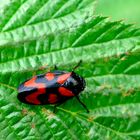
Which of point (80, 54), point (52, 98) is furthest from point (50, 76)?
point (80, 54)

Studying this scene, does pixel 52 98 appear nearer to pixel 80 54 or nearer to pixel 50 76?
pixel 50 76

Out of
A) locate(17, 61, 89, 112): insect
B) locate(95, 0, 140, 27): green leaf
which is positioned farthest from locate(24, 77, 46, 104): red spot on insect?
locate(95, 0, 140, 27): green leaf

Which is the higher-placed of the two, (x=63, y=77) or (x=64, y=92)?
(x=63, y=77)

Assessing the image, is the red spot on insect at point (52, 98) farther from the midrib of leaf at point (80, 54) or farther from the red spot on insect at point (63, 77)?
the midrib of leaf at point (80, 54)

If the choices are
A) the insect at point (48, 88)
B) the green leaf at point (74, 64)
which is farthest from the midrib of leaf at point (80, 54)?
the insect at point (48, 88)

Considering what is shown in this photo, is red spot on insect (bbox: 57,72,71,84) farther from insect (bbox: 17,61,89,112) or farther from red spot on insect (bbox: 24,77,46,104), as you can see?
red spot on insect (bbox: 24,77,46,104)

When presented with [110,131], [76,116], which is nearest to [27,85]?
[76,116]

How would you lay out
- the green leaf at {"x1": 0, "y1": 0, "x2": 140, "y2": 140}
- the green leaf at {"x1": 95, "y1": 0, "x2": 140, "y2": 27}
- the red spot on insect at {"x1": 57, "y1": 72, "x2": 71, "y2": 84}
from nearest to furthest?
1. the green leaf at {"x1": 0, "y1": 0, "x2": 140, "y2": 140}
2. the red spot on insect at {"x1": 57, "y1": 72, "x2": 71, "y2": 84}
3. the green leaf at {"x1": 95, "y1": 0, "x2": 140, "y2": 27}

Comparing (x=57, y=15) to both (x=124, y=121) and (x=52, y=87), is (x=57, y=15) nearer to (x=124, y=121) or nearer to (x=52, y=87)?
(x=52, y=87)
